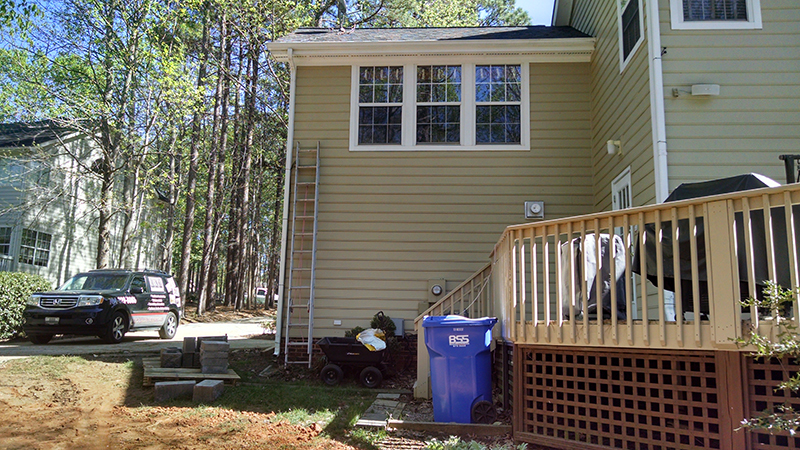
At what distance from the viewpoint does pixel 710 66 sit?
633cm

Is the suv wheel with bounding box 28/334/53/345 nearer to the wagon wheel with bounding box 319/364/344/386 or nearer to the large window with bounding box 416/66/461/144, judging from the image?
the wagon wheel with bounding box 319/364/344/386

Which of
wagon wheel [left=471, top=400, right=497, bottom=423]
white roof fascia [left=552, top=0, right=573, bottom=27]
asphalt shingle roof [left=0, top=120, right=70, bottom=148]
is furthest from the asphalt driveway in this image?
asphalt shingle roof [left=0, top=120, right=70, bottom=148]

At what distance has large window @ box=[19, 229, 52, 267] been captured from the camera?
727 inches

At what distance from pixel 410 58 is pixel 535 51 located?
204cm

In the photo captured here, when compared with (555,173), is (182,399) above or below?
below

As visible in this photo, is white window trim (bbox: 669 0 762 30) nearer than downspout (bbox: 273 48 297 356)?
Yes

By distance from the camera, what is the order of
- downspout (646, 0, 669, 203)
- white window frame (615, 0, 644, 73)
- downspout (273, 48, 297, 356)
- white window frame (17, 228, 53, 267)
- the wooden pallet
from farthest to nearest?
1. white window frame (17, 228, 53, 267)
2. downspout (273, 48, 297, 356)
3. the wooden pallet
4. white window frame (615, 0, 644, 73)
5. downspout (646, 0, 669, 203)

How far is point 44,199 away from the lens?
18.4m

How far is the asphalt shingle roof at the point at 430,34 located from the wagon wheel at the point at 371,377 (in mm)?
5282

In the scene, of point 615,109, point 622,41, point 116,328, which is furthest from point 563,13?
point 116,328

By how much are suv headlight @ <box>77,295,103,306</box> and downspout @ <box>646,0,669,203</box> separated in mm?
9811

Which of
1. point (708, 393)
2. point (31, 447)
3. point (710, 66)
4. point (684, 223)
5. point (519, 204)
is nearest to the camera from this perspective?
point (708, 393)

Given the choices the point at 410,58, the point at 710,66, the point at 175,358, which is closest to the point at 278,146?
the point at 410,58

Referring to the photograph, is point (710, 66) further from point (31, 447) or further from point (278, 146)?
point (278, 146)
